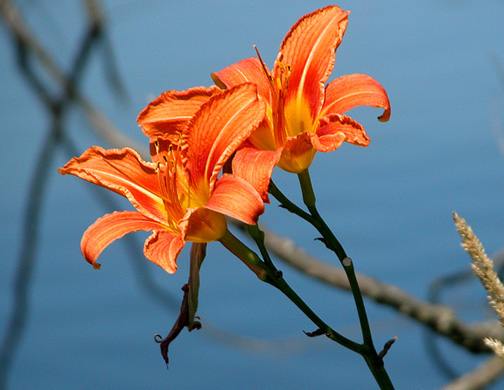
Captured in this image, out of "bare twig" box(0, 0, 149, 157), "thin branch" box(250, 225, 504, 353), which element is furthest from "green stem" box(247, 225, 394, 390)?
"bare twig" box(0, 0, 149, 157)

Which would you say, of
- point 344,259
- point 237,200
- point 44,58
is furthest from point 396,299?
point 44,58

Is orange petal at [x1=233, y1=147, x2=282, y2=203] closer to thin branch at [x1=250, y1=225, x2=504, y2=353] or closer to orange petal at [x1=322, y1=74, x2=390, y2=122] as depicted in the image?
orange petal at [x1=322, y1=74, x2=390, y2=122]

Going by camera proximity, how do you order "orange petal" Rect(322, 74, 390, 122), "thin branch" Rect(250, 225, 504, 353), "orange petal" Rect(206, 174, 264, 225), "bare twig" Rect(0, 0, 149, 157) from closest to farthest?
"orange petal" Rect(206, 174, 264, 225)
"orange petal" Rect(322, 74, 390, 122)
"thin branch" Rect(250, 225, 504, 353)
"bare twig" Rect(0, 0, 149, 157)

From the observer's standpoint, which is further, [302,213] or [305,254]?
[305,254]

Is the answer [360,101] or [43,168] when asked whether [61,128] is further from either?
[360,101]

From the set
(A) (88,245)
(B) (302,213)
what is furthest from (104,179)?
(B) (302,213)

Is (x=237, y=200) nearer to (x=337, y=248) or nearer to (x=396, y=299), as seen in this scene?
(x=337, y=248)

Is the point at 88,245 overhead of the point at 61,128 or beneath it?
beneath

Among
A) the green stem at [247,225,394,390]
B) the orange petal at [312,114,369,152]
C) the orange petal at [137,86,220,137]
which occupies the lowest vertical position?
the green stem at [247,225,394,390]
